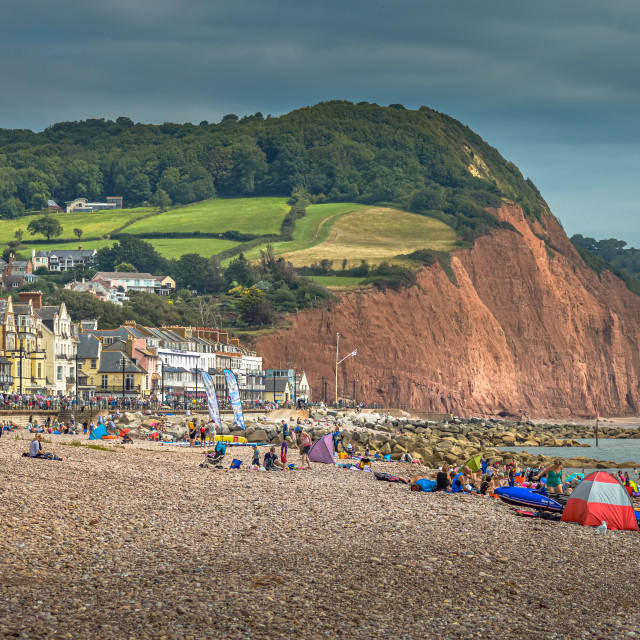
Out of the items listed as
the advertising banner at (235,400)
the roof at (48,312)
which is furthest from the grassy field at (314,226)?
the advertising banner at (235,400)

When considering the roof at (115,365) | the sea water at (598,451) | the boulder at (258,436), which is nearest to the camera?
the boulder at (258,436)

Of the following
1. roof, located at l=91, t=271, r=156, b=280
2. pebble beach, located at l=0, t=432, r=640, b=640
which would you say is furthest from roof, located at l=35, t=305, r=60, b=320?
roof, located at l=91, t=271, r=156, b=280

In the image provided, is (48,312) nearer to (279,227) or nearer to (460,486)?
(460,486)

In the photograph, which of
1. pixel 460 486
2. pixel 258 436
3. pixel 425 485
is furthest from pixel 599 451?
pixel 425 485

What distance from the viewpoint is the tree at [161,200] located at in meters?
180

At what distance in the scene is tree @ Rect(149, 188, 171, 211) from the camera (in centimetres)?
18050

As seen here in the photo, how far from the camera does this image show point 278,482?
24547mm

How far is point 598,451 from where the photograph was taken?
64312 mm

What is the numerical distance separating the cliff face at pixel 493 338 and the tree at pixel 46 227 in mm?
71696

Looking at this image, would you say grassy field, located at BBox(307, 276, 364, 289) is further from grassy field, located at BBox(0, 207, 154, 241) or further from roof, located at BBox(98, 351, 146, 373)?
grassy field, located at BBox(0, 207, 154, 241)

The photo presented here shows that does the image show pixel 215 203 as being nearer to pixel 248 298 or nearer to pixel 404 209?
pixel 404 209

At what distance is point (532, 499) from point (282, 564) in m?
10.1

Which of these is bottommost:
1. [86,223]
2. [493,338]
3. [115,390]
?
[115,390]

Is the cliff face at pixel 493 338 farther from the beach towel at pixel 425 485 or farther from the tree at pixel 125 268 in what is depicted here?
the beach towel at pixel 425 485
